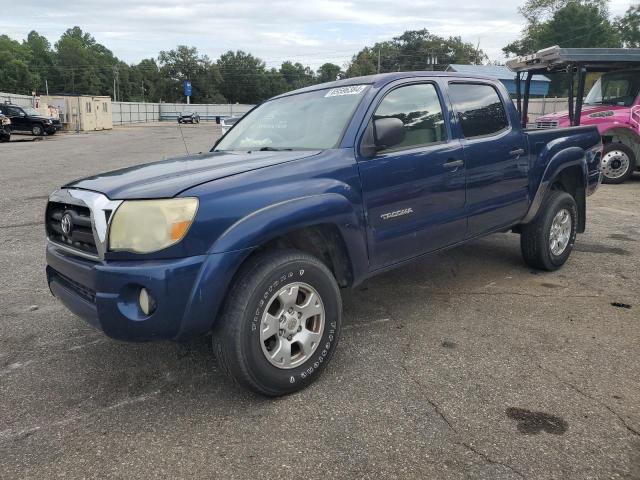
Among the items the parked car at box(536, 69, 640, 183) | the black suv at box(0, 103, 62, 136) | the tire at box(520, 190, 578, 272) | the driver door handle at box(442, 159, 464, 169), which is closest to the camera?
the driver door handle at box(442, 159, 464, 169)

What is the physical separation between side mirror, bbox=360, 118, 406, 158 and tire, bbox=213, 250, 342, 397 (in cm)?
84

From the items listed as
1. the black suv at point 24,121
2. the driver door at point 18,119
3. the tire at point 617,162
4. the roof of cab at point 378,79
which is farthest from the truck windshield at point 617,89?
the driver door at point 18,119

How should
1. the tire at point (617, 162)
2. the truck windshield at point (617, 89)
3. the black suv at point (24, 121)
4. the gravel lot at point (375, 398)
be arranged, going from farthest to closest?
the black suv at point (24, 121) < the tire at point (617, 162) < the truck windshield at point (617, 89) < the gravel lot at point (375, 398)

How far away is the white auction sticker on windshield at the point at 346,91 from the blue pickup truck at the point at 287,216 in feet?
0.07

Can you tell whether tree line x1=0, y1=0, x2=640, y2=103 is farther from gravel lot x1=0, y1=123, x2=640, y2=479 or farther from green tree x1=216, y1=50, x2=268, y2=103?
gravel lot x1=0, y1=123, x2=640, y2=479

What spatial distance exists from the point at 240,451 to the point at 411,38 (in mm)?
108387

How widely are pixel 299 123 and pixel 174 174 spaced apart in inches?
46.1

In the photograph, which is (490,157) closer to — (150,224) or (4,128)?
(150,224)

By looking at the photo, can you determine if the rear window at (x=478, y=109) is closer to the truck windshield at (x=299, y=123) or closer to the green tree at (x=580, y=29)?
the truck windshield at (x=299, y=123)

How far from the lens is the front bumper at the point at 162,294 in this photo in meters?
2.54

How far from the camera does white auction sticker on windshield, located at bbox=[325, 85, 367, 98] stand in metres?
3.67

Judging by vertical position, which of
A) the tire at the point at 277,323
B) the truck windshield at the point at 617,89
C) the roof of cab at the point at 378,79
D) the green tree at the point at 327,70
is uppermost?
the green tree at the point at 327,70

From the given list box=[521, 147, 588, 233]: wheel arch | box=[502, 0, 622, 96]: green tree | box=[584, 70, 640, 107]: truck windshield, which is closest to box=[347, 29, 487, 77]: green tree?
box=[502, 0, 622, 96]: green tree

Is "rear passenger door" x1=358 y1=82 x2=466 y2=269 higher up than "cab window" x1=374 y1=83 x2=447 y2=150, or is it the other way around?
"cab window" x1=374 y1=83 x2=447 y2=150
